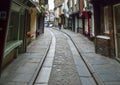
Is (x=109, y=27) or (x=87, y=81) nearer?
(x=87, y=81)

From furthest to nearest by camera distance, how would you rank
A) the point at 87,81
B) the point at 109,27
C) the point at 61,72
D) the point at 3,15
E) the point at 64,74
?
the point at 109,27
the point at 61,72
the point at 64,74
the point at 87,81
the point at 3,15

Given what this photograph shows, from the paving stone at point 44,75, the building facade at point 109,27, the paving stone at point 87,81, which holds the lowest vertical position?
the paving stone at point 87,81

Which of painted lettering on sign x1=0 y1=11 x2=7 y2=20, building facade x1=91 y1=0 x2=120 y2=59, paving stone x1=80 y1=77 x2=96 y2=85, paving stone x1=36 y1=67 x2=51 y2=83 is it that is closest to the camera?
painted lettering on sign x1=0 y1=11 x2=7 y2=20

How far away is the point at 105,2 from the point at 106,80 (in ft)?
20.3

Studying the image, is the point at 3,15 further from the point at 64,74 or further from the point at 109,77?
the point at 109,77

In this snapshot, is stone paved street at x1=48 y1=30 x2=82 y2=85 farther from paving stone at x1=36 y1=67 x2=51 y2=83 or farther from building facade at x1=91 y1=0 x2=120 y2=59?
building facade at x1=91 y1=0 x2=120 y2=59

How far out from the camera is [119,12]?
11102mm

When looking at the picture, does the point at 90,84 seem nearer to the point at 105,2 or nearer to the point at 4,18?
the point at 4,18

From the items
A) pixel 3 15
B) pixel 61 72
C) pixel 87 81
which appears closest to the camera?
pixel 3 15

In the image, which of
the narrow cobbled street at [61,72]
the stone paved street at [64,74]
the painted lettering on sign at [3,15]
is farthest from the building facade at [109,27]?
the painted lettering on sign at [3,15]

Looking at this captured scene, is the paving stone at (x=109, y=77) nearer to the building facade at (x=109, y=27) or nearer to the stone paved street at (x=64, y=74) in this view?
the stone paved street at (x=64, y=74)

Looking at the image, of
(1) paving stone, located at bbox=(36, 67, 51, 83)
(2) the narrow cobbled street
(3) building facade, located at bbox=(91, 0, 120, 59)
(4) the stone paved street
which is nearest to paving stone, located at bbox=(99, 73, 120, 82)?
(2) the narrow cobbled street

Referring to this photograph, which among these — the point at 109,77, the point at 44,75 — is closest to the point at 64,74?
the point at 44,75

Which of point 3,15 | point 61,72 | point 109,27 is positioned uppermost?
point 3,15
